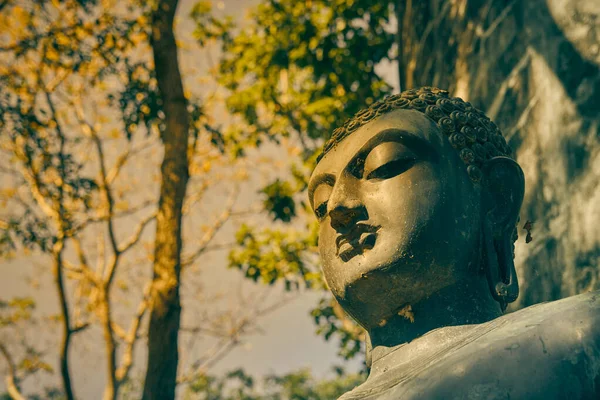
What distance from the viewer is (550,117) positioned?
4895 mm

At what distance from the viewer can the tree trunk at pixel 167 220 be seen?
7195 mm

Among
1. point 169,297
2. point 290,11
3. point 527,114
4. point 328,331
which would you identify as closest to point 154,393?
point 169,297

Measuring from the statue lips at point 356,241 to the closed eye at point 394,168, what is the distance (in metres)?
0.23

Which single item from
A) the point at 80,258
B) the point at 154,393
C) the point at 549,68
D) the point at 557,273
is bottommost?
the point at 557,273

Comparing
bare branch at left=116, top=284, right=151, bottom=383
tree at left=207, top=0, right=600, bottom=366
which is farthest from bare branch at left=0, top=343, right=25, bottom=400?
tree at left=207, top=0, right=600, bottom=366

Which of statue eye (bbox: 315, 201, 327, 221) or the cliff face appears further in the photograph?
the cliff face

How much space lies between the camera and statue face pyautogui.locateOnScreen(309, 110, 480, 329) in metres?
2.95

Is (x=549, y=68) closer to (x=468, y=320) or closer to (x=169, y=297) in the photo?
(x=468, y=320)

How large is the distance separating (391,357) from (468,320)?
35cm

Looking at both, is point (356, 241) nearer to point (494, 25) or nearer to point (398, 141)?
point (398, 141)

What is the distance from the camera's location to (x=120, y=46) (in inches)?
403

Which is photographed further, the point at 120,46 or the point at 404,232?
the point at 120,46

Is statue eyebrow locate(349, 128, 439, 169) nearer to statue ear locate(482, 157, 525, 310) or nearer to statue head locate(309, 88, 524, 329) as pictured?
statue head locate(309, 88, 524, 329)

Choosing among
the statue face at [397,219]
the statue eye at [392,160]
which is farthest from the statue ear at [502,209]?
the statue eye at [392,160]
